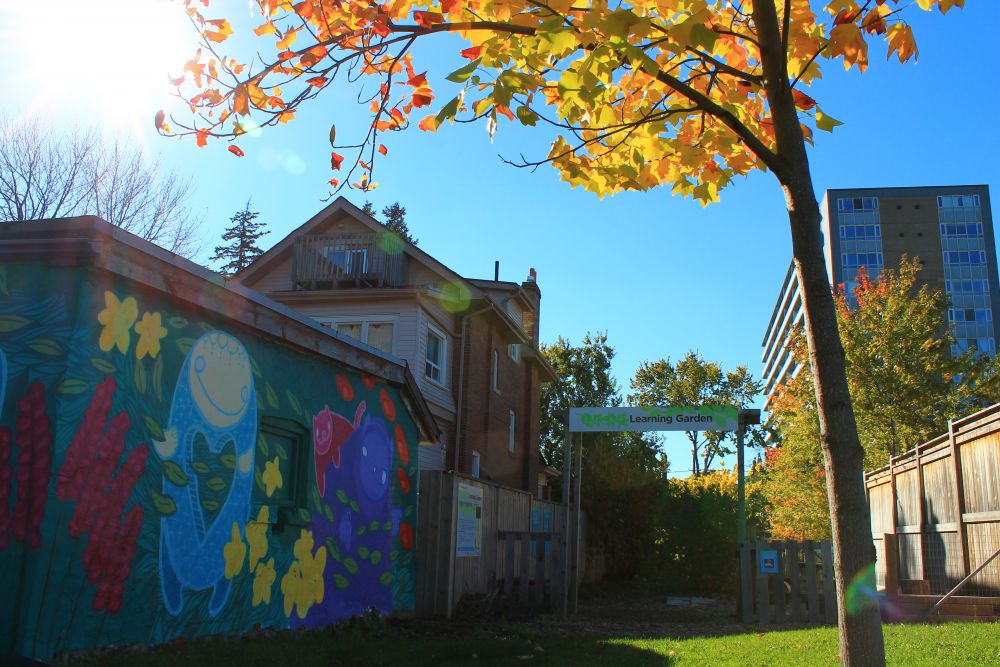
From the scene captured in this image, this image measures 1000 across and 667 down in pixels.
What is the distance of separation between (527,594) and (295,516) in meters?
6.68

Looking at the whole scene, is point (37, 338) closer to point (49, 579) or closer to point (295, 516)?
point (49, 579)

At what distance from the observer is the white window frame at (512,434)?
2734cm

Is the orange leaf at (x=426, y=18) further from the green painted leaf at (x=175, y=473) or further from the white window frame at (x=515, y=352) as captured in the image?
the white window frame at (x=515, y=352)

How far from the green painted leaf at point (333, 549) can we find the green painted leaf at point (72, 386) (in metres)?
3.80

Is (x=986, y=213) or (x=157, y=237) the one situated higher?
(x=986, y=213)

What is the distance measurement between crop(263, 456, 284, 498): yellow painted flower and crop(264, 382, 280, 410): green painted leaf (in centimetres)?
51

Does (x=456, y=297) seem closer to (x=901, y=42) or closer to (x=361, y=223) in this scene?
(x=361, y=223)

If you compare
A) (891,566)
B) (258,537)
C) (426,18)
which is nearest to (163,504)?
(258,537)

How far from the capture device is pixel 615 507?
25.9 m

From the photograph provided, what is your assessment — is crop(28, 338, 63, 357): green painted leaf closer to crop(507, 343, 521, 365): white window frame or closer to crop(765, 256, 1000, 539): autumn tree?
crop(765, 256, 1000, 539): autumn tree

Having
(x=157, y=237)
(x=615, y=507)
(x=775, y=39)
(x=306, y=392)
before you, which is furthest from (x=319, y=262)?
(x=775, y=39)

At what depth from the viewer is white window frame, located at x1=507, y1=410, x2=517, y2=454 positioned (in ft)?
89.7

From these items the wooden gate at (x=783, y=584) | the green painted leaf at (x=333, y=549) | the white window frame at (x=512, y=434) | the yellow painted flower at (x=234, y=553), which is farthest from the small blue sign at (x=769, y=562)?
the white window frame at (x=512, y=434)

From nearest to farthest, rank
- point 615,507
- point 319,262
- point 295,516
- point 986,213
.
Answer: point 295,516 < point 319,262 < point 615,507 < point 986,213
